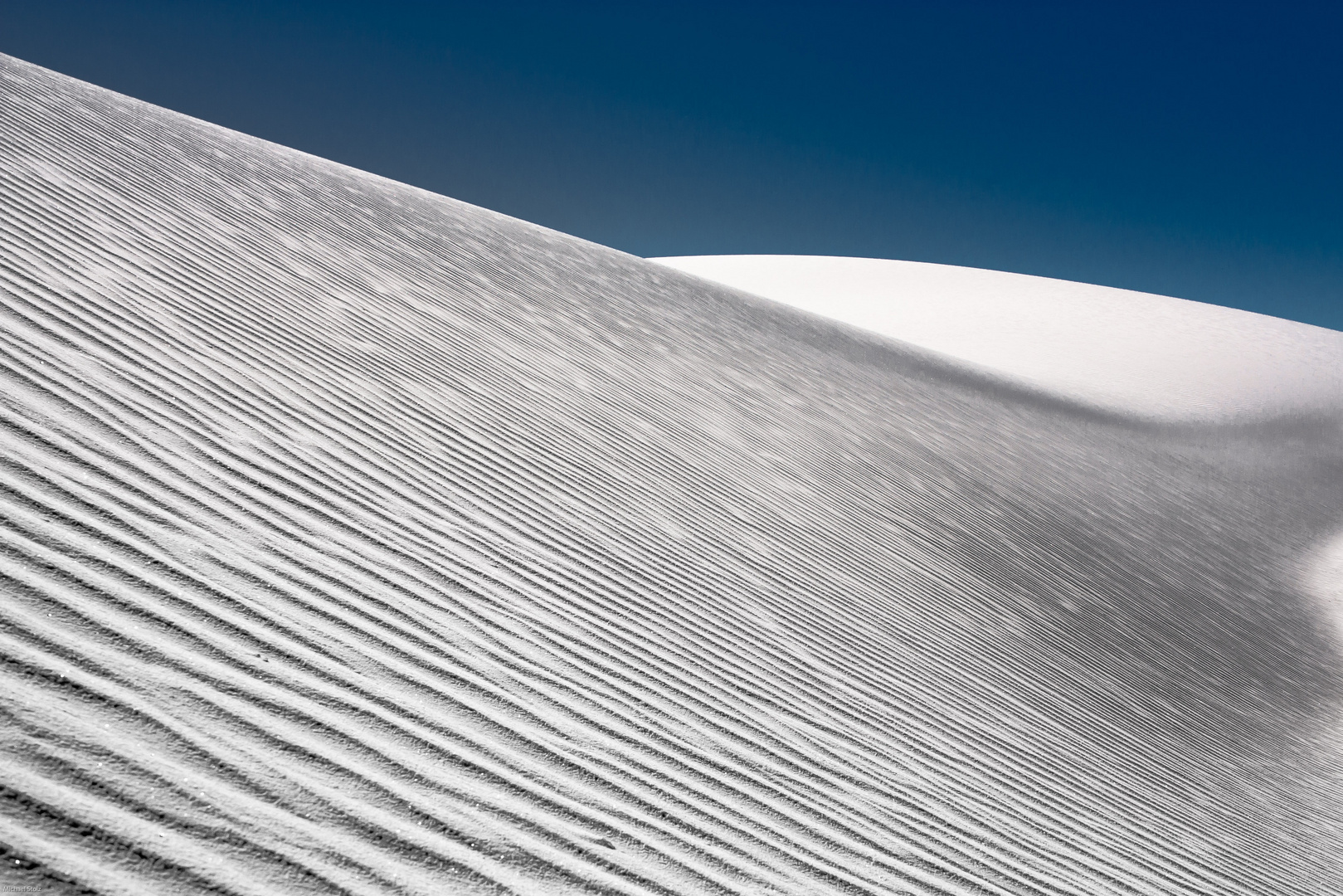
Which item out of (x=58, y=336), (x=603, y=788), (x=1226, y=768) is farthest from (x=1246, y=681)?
(x=58, y=336)

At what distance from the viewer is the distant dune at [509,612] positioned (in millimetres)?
2188

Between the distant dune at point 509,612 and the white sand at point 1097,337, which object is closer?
the distant dune at point 509,612

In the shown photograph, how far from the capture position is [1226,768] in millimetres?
5379

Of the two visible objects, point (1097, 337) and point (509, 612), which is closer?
point (509, 612)

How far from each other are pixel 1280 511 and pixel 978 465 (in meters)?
7.61

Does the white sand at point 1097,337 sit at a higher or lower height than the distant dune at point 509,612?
higher

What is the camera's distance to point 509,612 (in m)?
3.51

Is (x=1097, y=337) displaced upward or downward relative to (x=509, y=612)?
upward

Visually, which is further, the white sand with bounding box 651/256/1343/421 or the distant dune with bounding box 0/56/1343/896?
the white sand with bounding box 651/256/1343/421

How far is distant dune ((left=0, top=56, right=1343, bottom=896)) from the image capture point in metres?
2.19

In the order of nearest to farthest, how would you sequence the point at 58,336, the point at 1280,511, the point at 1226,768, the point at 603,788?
the point at 603,788
the point at 58,336
the point at 1226,768
the point at 1280,511

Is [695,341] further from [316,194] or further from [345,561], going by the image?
[345,561]

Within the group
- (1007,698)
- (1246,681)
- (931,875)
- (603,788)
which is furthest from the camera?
(1246,681)

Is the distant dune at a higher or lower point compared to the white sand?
lower
